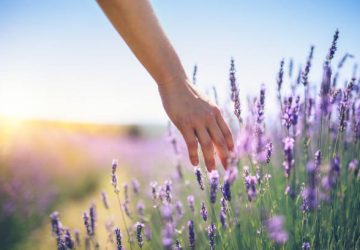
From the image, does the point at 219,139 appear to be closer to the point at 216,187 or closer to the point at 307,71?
the point at 216,187

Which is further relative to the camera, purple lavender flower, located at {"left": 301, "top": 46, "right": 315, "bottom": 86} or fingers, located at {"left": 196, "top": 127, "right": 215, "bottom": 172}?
purple lavender flower, located at {"left": 301, "top": 46, "right": 315, "bottom": 86}

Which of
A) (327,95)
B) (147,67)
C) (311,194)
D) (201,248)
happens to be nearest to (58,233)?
(201,248)

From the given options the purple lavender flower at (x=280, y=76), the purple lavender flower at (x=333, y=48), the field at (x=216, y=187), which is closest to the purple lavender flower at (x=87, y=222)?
the field at (x=216, y=187)

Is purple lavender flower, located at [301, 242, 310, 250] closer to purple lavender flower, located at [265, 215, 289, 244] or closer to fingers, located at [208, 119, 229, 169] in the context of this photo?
purple lavender flower, located at [265, 215, 289, 244]

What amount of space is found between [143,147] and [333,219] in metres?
5.95

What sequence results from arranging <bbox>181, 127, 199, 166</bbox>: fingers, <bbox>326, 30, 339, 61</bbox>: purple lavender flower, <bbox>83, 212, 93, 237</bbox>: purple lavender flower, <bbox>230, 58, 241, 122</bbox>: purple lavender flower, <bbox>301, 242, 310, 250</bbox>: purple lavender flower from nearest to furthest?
<bbox>181, 127, 199, 166</bbox>: fingers < <bbox>301, 242, 310, 250</bbox>: purple lavender flower < <bbox>230, 58, 241, 122</bbox>: purple lavender flower < <bbox>326, 30, 339, 61</bbox>: purple lavender flower < <bbox>83, 212, 93, 237</bbox>: purple lavender flower

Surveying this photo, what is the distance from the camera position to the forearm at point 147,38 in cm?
139

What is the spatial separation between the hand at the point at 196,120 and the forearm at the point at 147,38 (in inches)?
2.0

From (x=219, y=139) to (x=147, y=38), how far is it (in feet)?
1.32

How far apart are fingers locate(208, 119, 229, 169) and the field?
54 mm

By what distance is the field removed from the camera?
1.74 m

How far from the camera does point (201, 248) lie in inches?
91.3

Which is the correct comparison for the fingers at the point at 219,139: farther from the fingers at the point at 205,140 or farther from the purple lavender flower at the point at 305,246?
the purple lavender flower at the point at 305,246

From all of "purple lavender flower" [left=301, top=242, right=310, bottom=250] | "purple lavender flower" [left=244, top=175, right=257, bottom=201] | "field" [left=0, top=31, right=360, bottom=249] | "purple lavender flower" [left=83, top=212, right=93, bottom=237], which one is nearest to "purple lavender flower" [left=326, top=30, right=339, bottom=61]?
"field" [left=0, top=31, right=360, bottom=249]
